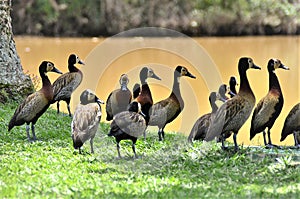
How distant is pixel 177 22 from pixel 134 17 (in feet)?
7.67

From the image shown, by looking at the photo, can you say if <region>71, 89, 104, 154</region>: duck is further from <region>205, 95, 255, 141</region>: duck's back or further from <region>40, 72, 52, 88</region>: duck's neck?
<region>205, 95, 255, 141</region>: duck's back

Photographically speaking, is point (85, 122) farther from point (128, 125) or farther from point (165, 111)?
point (165, 111)

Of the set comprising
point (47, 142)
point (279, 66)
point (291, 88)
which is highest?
point (279, 66)

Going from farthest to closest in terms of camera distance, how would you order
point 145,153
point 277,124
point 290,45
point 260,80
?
point 290,45 < point 260,80 < point 277,124 < point 145,153

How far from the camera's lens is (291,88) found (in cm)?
1988

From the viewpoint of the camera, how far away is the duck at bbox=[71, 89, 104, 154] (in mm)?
7922

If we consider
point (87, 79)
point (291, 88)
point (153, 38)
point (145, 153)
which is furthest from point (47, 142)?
point (153, 38)

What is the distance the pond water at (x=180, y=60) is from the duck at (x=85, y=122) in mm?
4010

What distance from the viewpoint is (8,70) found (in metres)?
11.3

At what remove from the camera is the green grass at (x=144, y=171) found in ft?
21.2

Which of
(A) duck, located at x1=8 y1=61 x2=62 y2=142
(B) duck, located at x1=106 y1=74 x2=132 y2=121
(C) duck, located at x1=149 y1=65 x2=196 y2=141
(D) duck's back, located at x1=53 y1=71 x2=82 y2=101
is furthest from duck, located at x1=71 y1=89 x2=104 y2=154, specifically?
(D) duck's back, located at x1=53 y1=71 x2=82 y2=101

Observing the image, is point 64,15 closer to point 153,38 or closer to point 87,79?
point 153,38

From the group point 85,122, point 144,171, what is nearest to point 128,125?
point 85,122

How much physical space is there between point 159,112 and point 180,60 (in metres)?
16.9
